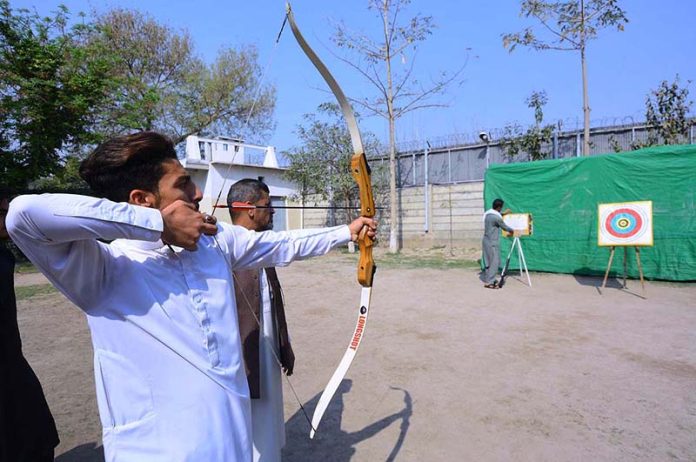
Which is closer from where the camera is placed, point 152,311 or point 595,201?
point 152,311

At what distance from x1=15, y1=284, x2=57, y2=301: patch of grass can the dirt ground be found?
212 centimetres

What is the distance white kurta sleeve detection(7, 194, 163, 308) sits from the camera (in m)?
0.91

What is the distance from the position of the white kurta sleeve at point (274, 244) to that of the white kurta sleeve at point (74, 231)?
1.41ft

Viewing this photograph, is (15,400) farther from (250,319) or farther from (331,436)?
(331,436)

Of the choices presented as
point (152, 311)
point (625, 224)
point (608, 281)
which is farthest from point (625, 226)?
point (152, 311)

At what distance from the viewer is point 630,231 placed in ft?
24.2

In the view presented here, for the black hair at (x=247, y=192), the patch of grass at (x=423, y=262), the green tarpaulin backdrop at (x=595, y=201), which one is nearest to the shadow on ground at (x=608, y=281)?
the green tarpaulin backdrop at (x=595, y=201)

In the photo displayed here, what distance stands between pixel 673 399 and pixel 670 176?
5641 mm

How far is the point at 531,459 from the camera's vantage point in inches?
101

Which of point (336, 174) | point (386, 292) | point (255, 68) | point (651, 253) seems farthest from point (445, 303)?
point (255, 68)

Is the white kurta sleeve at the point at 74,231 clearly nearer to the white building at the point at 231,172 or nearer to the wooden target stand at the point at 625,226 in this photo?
the wooden target stand at the point at 625,226

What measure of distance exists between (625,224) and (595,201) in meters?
0.93

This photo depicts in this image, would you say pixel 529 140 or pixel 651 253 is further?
pixel 529 140

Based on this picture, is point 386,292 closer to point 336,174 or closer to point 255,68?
point 336,174
